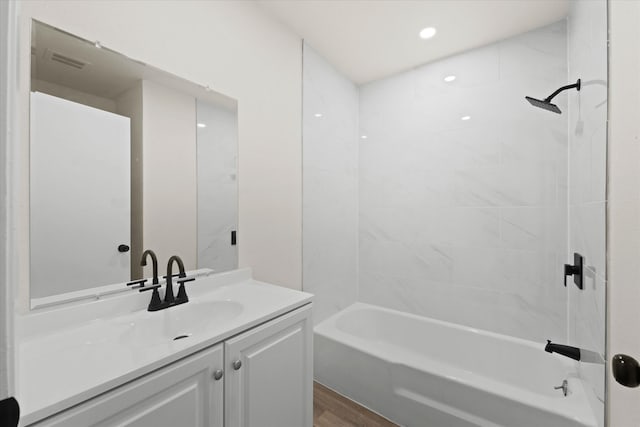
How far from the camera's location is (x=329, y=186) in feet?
7.74

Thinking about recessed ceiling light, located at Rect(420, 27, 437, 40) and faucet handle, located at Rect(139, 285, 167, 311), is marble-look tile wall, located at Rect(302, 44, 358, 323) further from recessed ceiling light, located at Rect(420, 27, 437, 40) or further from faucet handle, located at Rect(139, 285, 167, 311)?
faucet handle, located at Rect(139, 285, 167, 311)

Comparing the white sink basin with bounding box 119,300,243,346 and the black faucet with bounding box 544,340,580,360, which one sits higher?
the white sink basin with bounding box 119,300,243,346

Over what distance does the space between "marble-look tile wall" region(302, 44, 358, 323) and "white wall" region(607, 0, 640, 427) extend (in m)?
1.66

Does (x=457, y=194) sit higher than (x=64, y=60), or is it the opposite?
(x=64, y=60)

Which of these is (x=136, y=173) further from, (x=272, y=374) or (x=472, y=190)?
(x=472, y=190)

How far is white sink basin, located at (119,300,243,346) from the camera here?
3.31 feet

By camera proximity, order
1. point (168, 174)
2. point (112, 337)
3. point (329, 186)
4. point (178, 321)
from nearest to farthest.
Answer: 1. point (112, 337)
2. point (178, 321)
3. point (168, 174)
4. point (329, 186)

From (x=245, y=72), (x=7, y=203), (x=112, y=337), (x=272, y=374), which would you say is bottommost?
(x=272, y=374)

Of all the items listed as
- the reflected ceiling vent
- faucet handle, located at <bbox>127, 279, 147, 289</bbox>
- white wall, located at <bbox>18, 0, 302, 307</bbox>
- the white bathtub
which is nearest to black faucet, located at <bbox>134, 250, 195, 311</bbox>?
faucet handle, located at <bbox>127, 279, 147, 289</bbox>

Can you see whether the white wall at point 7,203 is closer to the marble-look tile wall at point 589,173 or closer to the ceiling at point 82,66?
the ceiling at point 82,66

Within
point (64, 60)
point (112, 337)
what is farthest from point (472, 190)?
point (64, 60)

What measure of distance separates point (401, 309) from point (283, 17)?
245 centimetres

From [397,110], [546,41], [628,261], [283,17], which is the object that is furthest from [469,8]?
[628,261]

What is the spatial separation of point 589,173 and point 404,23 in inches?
55.8
